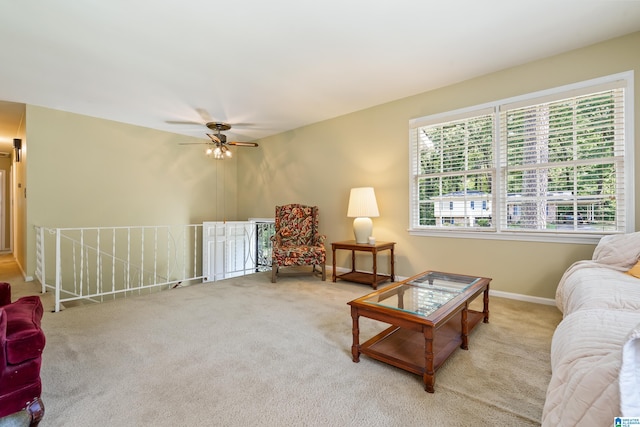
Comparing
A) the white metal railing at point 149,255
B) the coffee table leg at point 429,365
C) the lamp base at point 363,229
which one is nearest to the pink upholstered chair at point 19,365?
the coffee table leg at point 429,365

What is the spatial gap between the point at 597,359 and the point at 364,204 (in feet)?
9.57

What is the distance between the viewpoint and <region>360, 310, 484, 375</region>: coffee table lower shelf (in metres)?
1.64

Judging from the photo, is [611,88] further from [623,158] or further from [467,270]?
[467,270]

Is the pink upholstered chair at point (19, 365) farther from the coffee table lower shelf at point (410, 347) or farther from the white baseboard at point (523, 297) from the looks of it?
the white baseboard at point (523, 297)

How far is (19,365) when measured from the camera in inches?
48.8

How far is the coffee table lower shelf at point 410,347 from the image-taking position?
1.64 m

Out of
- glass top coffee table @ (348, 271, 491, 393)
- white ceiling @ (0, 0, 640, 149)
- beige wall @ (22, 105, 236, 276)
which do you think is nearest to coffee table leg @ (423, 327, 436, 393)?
glass top coffee table @ (348, 271, 491, 393)

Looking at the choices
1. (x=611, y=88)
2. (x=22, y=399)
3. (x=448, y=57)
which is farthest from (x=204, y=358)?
(x=611, y=88)

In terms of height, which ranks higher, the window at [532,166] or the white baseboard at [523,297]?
the window at [532,166]

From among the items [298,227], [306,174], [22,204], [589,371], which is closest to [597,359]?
[589,371]

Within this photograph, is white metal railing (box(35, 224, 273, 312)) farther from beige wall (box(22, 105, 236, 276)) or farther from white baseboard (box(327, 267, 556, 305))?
white baseboard (box(327, 267, 556, 305))

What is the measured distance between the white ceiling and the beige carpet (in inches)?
95.0

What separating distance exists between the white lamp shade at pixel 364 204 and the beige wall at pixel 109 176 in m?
3.25

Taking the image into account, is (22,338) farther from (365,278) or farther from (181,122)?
(181,122)
